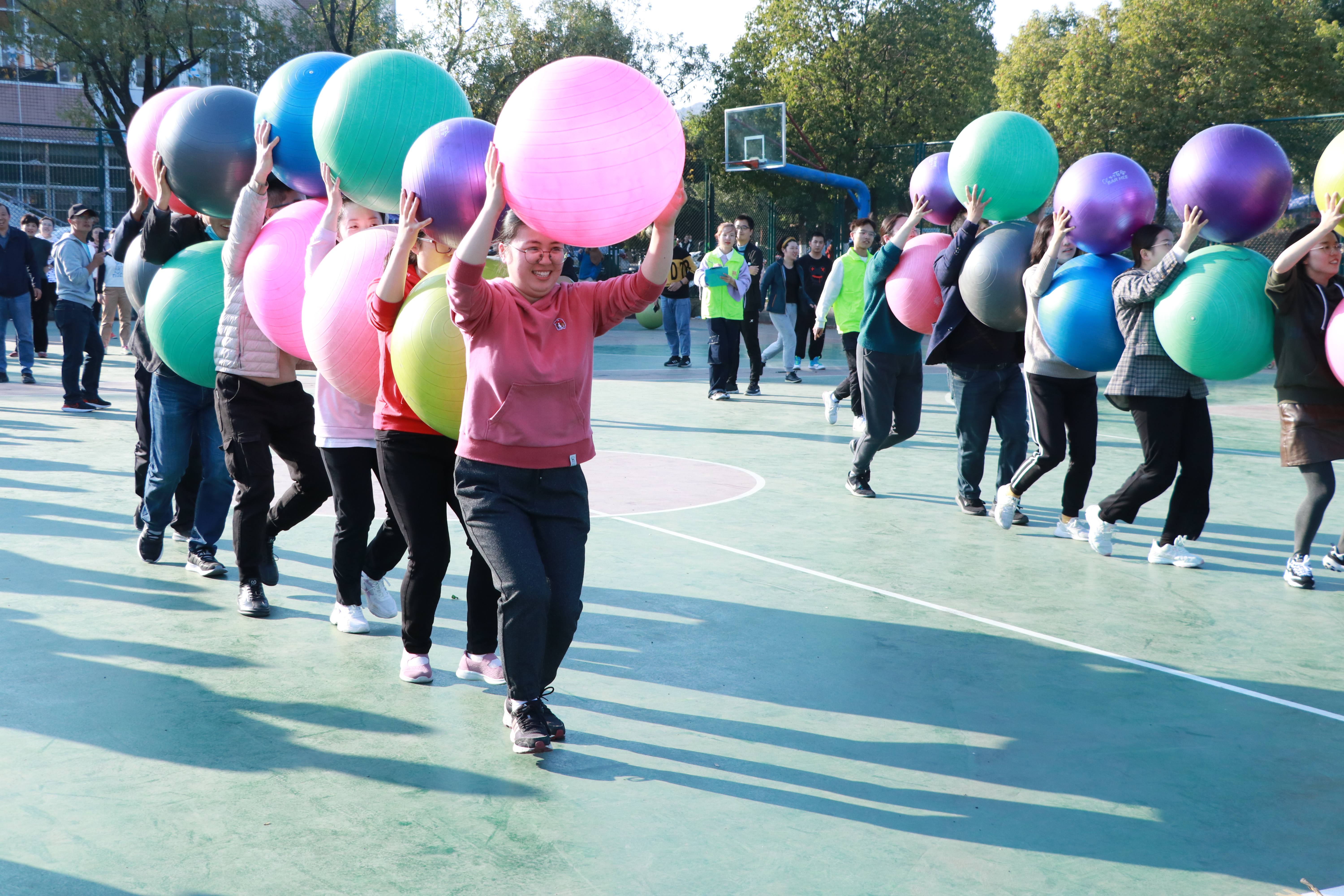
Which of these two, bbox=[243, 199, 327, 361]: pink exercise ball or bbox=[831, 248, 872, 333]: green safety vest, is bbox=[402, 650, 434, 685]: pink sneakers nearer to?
bbox=[243, 199, 327, 361]: pink exercise ball

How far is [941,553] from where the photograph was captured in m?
6.81

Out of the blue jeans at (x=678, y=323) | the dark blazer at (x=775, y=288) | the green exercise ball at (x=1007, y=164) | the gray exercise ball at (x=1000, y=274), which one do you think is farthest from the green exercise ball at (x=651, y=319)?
the green exercise ball at (x=1007, y=164)

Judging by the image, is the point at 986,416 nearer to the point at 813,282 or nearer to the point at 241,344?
the point at 241,344

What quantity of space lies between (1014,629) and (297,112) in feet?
12.3

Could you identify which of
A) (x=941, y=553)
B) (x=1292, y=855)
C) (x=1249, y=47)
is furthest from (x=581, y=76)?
(x=1249, y=47)

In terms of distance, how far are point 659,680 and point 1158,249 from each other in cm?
333

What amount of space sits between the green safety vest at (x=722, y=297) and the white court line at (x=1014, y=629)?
6.35 meters

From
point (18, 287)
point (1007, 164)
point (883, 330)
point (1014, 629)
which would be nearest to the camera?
point (1014, 629)

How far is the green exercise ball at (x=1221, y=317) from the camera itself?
542 centimetres

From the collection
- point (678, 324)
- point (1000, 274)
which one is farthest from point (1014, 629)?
point (678, 324)

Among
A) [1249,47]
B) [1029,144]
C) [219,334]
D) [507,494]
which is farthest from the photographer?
[1249,47]

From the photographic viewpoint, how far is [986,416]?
7598 millimetres

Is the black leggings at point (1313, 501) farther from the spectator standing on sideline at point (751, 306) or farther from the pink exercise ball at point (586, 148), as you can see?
the spectator standing on sideline at point (751, 306)

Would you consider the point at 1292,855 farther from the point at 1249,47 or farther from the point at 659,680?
the point at 1249,47
